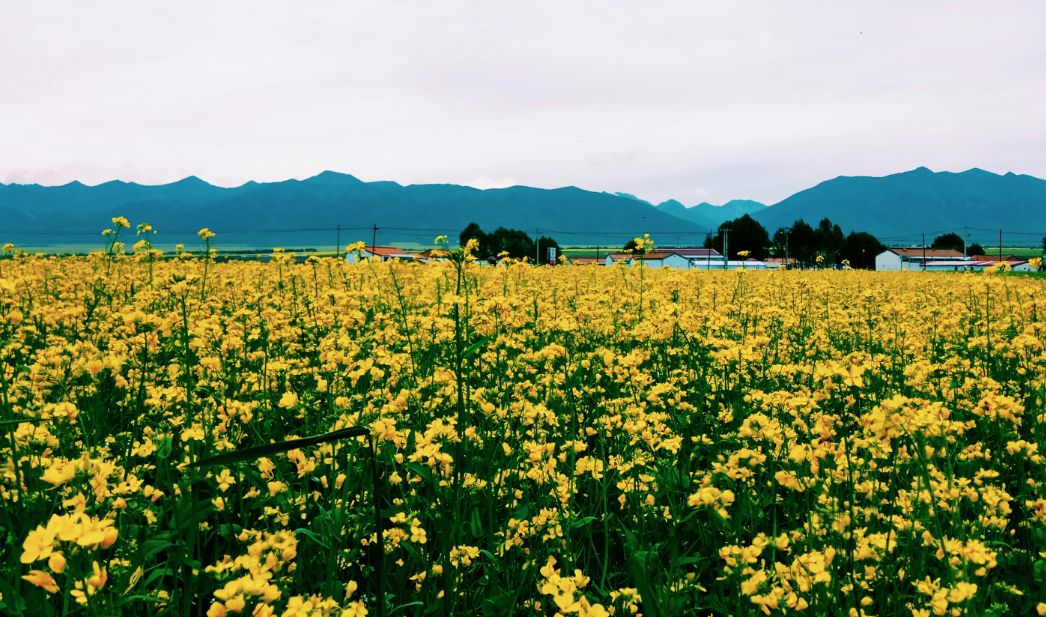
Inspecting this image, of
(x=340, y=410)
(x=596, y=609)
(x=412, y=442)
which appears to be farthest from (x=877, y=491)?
(x=340, y=410)

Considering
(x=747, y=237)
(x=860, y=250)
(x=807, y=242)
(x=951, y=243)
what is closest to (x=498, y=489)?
(x=747, y=237)

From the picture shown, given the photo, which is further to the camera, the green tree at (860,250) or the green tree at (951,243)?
the green tree at (951,243)

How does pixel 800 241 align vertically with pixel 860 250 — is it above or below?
above

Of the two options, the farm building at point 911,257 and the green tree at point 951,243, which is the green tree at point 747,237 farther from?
the green tree at point 951,243

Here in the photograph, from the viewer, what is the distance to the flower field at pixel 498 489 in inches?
84.5

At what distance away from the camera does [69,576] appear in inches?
68.8

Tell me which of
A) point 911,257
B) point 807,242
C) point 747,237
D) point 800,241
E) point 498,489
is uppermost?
point 747,237

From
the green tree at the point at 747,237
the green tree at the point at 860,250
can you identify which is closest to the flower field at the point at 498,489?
the green tree at the point at 747,237

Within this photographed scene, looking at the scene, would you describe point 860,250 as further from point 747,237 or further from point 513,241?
point 513,241

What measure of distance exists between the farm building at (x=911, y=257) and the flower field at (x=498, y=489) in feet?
412

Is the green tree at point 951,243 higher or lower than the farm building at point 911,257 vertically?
higher

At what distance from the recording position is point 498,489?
3020 mm

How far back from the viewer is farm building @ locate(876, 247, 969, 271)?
11825 cm

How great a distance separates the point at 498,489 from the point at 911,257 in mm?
138471
